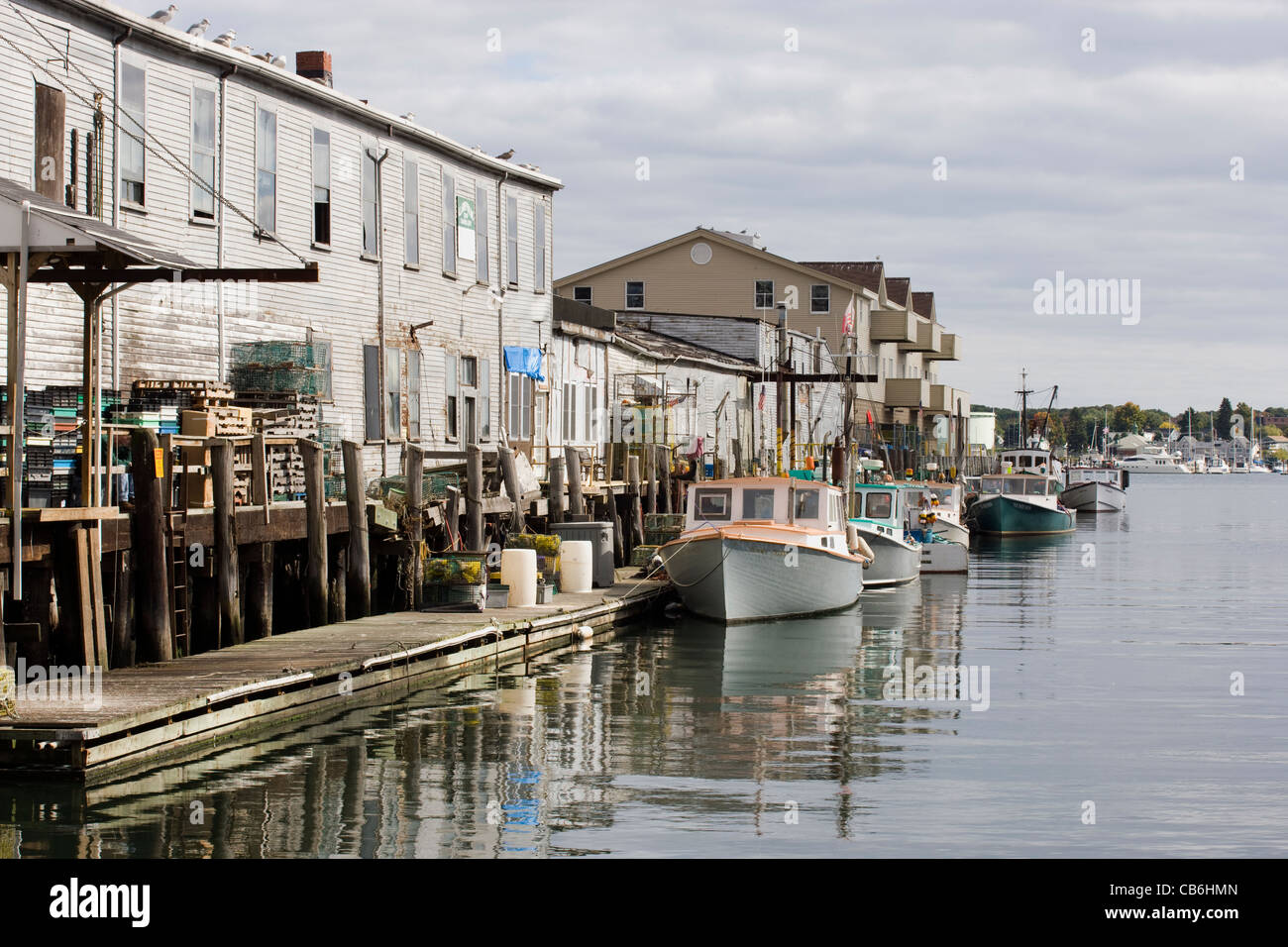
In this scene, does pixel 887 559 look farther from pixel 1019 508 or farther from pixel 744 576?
pixel 1019 508

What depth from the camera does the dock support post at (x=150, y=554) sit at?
17.6 m

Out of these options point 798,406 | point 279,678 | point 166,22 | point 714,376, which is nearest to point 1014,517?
point 798,406

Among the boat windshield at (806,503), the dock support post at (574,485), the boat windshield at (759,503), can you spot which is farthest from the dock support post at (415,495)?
the boat windshield at (806,503)

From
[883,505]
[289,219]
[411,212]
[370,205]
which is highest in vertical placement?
[411,212]

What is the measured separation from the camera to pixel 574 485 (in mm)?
32625

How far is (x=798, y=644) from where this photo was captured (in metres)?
27.4

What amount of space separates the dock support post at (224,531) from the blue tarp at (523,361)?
54.5ft

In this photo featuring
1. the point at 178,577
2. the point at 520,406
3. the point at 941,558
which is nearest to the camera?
the point at 178,577

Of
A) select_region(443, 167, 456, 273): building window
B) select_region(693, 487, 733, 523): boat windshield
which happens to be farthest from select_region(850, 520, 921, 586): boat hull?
select_region(443, 167, 456, 273): building window

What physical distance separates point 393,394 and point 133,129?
8597 mm

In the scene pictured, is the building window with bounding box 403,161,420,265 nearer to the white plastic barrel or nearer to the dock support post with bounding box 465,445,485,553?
the dock support post with bounding box 465,445,485,553

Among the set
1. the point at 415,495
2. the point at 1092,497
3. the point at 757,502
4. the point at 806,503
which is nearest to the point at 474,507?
the point at 415,495

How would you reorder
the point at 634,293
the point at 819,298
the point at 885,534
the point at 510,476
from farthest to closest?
the point at 819,298 → the point at 634,293 → the point at 885,534 → the point at 510,476
